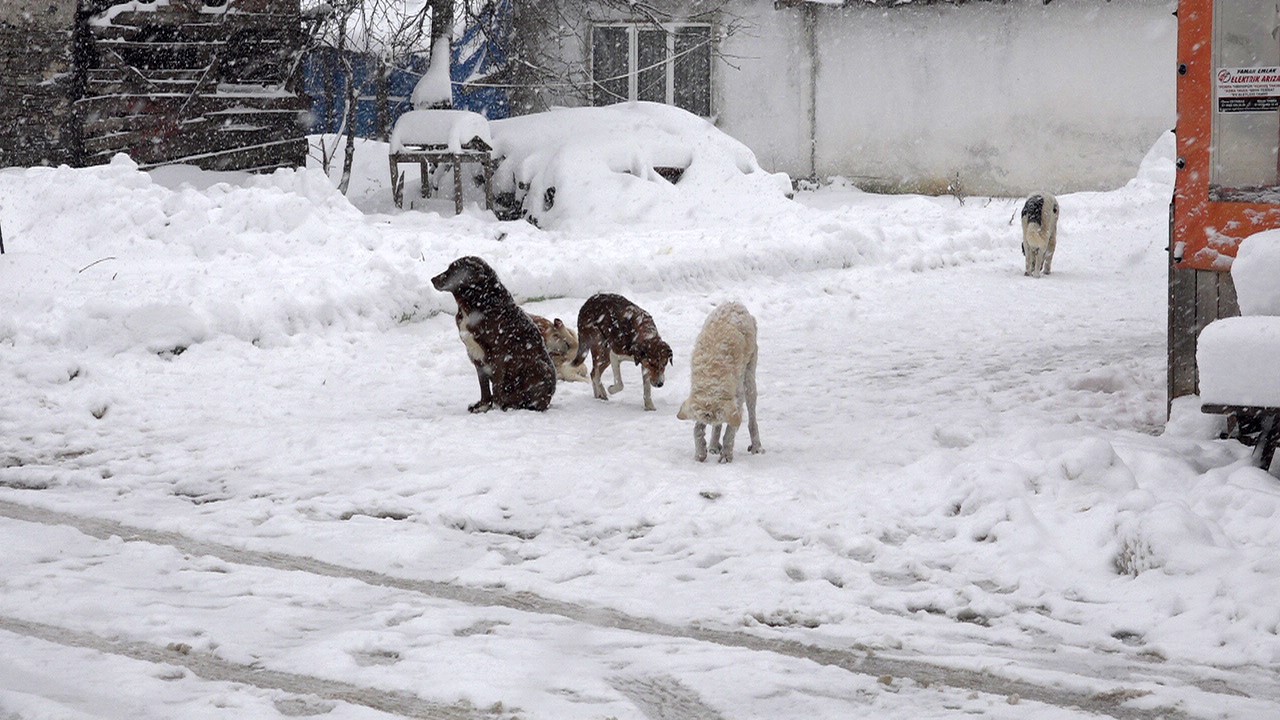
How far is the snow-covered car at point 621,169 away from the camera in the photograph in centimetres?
1755

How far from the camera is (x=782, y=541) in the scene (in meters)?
5.65

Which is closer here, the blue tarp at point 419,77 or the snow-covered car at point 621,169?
the snow-covered car at point 621,169

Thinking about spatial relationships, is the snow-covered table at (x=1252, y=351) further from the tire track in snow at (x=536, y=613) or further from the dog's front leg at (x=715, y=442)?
the dog's front leg at (x=715, y=442)

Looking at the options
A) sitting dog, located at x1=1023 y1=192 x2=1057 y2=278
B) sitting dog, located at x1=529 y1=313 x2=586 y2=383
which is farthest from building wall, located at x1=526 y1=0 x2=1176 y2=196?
sitting dog, located at x1=529 y1=313 x2=586 y2=383

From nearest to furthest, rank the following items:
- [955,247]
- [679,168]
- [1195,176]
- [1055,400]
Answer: [1195,176] < [1055,400] < [955,247] < [679,168]

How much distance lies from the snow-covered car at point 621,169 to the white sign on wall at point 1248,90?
10574 mm

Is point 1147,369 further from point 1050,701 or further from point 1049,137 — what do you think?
point 1049,137

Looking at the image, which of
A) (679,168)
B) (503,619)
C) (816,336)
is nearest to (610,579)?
(503,619)

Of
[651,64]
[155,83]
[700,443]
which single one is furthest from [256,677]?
[651,64]

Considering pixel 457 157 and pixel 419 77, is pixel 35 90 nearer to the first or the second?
pixel 457 157

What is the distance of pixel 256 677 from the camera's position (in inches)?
160

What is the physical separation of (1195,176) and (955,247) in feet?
28.9

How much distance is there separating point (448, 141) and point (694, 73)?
7.61 meters

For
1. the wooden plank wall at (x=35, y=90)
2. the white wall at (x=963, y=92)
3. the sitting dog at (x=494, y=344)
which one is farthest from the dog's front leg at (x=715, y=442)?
the white wall at (x=963, y=92)
